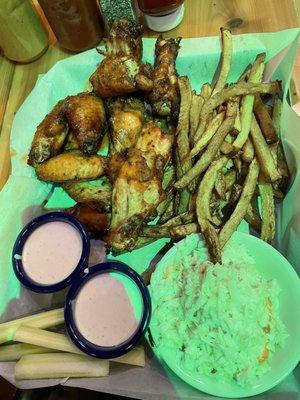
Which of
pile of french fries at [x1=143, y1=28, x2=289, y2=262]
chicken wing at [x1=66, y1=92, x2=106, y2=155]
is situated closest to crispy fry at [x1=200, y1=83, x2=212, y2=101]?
pile of french fries at [x1=143, y1=28, x2=289, y2=262]

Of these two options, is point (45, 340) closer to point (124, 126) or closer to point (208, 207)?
point (208, 207)

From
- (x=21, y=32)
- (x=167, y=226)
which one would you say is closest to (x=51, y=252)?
(x=167, y=226)

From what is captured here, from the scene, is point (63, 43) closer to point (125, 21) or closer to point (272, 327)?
point (125, 21)

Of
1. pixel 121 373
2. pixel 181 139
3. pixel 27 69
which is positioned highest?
pixel 27 69

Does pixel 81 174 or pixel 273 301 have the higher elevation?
pixel 81 174

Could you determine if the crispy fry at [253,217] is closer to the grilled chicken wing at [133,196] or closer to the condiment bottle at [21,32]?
the grilled chicken wing at [133,196]

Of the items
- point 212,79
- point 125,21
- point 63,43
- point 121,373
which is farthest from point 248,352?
point 63,43

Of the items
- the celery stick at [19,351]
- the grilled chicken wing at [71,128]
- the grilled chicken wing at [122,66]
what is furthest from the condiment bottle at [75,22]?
the celery stick at [19,351]
